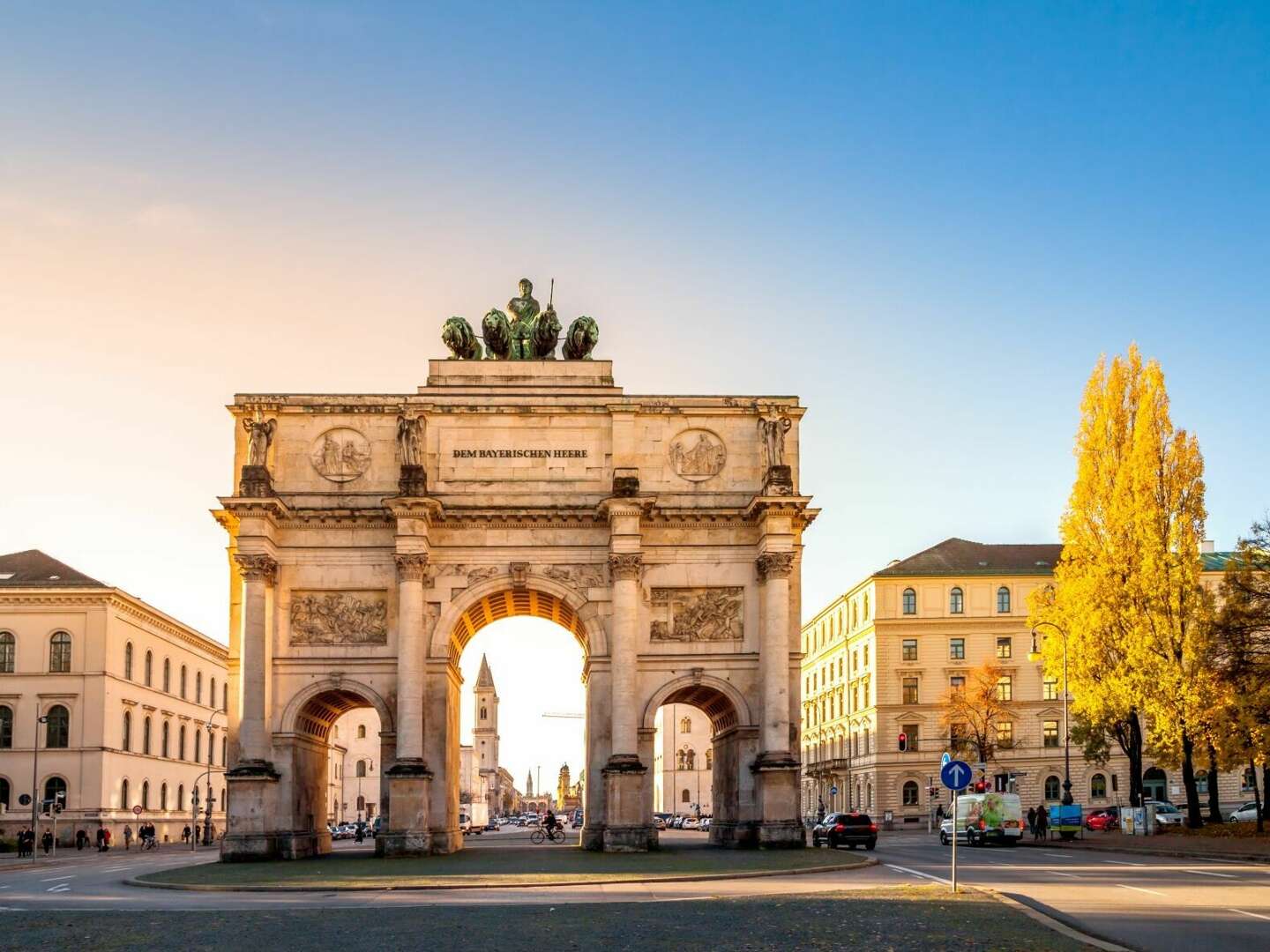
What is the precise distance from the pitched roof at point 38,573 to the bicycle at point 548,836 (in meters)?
25.0

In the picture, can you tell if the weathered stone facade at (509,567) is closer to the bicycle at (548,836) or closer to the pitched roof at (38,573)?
the bicycle at (548,836)

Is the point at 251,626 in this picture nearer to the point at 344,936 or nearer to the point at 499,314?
the point at 499,314

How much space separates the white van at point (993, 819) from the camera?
5306 centimetres

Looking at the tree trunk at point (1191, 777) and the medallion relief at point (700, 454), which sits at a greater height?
the medallion relief at point (700, 454)

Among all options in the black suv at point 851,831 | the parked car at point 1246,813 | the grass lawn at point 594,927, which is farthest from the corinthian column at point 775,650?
the parked car at point 1246,813

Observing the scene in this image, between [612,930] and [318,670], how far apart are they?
92.9 feet

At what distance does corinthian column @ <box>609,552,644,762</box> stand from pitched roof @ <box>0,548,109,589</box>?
36.5 m

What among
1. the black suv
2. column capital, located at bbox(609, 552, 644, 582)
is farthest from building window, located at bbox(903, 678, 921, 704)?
column capital, located at bbox(609, 552, 644, 582)

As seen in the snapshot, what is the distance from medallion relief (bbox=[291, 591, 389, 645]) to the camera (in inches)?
1818

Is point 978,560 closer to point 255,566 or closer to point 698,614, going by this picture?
point 698,614

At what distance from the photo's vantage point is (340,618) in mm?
46375

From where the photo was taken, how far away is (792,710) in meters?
46.2

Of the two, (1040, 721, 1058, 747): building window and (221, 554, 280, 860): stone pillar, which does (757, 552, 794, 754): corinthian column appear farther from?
(1040, 721, 1058, 747): building window

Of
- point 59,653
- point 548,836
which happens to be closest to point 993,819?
point 548,836
